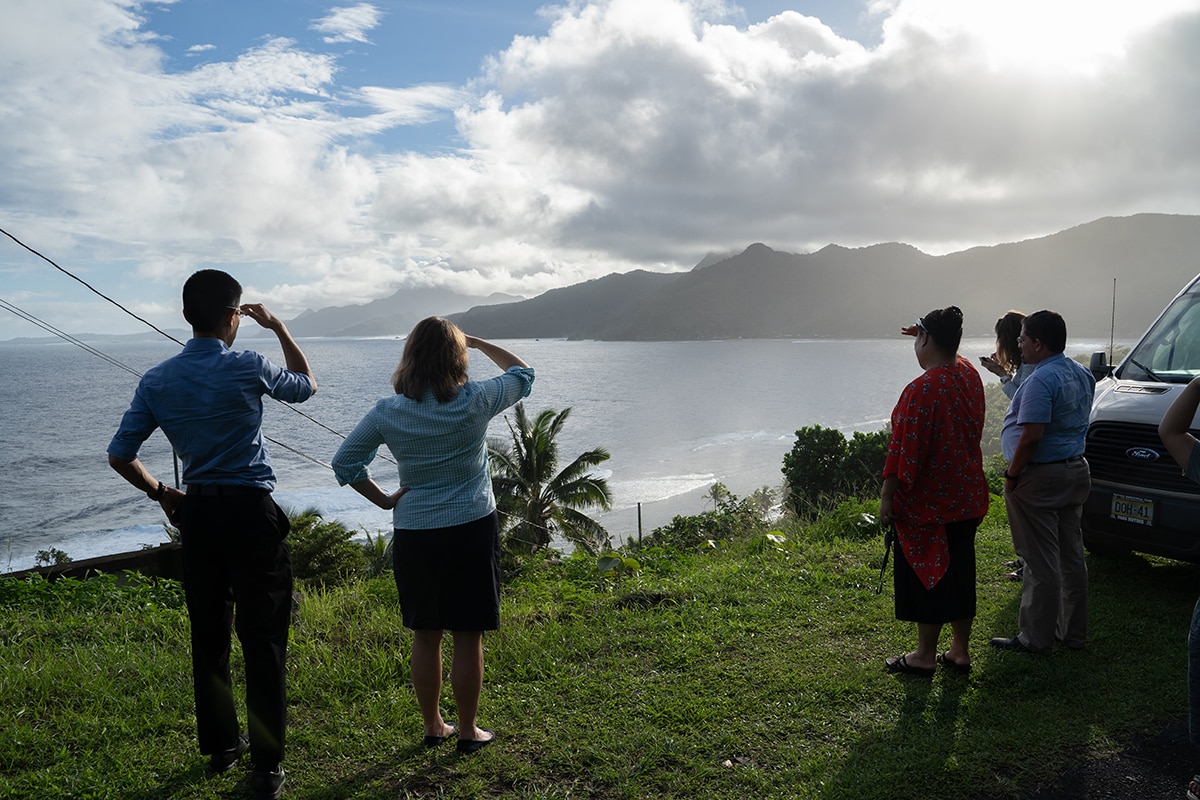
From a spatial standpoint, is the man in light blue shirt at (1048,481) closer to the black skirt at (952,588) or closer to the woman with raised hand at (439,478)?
the black skirt at (952,588)

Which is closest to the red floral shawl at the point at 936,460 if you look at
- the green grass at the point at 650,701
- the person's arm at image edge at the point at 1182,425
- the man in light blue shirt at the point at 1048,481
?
the man in light blue shirt at the point at 1048,481

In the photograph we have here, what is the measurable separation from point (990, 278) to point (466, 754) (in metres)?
217

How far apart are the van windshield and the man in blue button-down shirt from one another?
6175 mm

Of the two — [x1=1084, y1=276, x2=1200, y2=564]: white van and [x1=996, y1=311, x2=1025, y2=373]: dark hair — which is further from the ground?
[x1=996, y1=311, x2=1025, y2=373]: dark hair

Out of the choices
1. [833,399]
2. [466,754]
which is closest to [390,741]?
[466,754]

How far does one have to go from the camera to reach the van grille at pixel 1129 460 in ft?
17.0

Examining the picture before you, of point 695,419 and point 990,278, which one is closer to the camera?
point 695,419

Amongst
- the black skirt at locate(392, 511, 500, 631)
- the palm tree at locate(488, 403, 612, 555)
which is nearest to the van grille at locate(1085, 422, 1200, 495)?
the black skirt at locate(392, 511, 500, 631)

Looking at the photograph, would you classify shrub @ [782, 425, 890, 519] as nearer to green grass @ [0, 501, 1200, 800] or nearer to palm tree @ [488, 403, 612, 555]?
palm tree @ [488, 403, 612, 555]

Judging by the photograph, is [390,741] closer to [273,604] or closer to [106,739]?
[273,604]

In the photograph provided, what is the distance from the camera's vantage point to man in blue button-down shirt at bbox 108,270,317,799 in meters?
3.24

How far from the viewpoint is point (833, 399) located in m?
120

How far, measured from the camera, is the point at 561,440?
79.1m

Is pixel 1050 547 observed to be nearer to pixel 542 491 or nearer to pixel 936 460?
pixel 936 460
